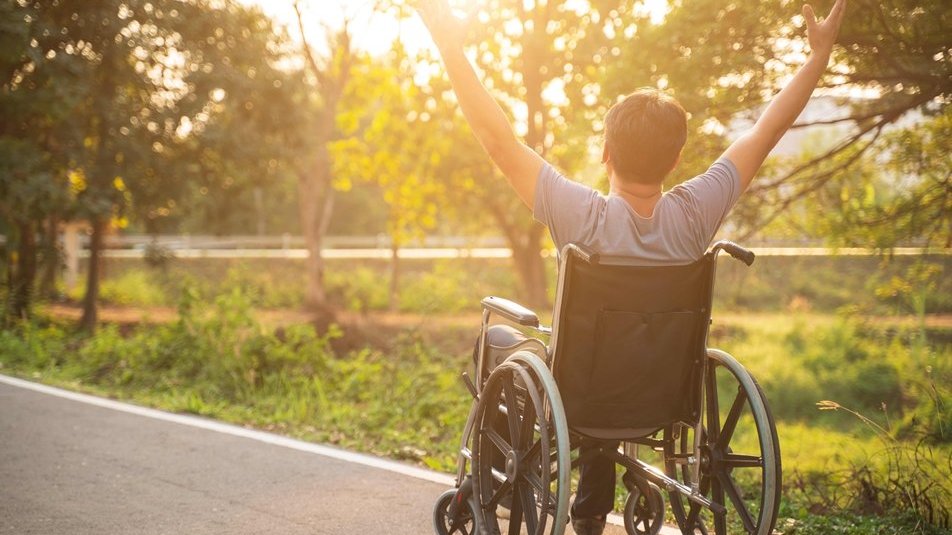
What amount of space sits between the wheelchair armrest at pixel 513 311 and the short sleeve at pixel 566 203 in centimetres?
29

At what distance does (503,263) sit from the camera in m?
22.4

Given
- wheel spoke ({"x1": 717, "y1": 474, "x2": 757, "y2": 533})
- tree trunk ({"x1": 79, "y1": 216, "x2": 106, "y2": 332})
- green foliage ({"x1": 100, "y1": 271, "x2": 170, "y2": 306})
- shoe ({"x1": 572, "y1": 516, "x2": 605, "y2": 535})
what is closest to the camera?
wheel spoke ({"x1": 717, "y1": 474, "x2": 757, "y2": 533})

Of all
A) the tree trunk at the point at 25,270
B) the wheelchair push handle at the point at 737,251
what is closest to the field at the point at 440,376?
the tree trunk at the point at 25,270

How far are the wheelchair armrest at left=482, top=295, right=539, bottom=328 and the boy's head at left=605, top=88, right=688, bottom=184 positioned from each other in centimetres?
54

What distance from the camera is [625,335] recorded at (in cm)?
262

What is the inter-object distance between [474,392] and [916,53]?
11.3ft

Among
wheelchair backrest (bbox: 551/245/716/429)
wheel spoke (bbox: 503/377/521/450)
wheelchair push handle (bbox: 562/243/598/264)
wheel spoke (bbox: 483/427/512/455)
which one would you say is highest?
wheelchair push handle (bbox: 562/243/598/264)

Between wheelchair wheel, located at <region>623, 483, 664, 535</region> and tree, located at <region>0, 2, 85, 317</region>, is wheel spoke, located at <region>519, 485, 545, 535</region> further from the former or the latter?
tree, located at <region>0, 2, 85, 317</region>

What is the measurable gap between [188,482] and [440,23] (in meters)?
2.96

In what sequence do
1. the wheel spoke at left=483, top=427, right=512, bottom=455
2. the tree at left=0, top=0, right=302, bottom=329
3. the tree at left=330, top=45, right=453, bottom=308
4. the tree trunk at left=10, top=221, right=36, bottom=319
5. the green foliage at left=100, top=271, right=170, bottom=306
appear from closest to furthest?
the wheel spoke at left=483, top=427, right=512, bottom=455
the tree at left=0, top=0, right=302, bottom=329
the tree trunk at left=10, top=221, right=36, bottom=319
the tree at left=330, top=45, right=453, bottom=308
the green foliage at left=100, top=271, right=170, bottom=306

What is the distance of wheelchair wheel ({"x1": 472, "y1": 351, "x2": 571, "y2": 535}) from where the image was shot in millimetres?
2494

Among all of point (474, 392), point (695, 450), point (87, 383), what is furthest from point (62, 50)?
point (695, 450)

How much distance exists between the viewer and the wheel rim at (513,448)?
2703mm

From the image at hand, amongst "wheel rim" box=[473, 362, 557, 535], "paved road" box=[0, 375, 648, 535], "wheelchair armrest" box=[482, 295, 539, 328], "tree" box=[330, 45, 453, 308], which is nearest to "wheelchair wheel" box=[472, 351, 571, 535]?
"wheel rim" box=[473, 362, 557, 535]
